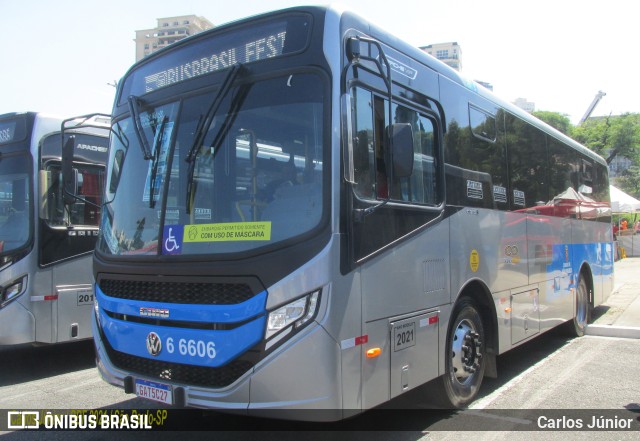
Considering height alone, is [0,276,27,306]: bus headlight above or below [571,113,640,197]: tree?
below

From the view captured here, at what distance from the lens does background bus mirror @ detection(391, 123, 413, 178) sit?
3.73 meters

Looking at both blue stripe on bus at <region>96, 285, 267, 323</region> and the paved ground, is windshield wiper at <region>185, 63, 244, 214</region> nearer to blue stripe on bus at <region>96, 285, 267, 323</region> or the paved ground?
blue stripe on bus at <region>96, 285, 267, 323</region>

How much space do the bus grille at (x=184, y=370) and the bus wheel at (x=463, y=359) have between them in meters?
2.11

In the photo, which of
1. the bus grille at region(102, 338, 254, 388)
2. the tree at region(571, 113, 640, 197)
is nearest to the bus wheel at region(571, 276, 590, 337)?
the bus grille at region(102, 338, 254, 388)

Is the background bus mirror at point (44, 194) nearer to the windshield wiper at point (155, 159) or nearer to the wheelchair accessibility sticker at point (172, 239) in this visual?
the windshield wiper at point (155, 159)

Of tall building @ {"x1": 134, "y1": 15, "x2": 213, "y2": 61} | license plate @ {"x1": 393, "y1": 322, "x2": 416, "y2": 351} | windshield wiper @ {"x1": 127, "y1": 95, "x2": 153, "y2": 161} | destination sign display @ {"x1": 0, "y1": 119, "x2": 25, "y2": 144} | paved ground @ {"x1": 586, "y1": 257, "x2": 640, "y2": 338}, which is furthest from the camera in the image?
tall building @ {"x1": 134, "y1": 15, "x2": 213, "y2": 61}

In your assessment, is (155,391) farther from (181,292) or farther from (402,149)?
(402,149)

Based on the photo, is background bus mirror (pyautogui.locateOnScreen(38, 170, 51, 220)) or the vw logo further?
background bus mirror (pyautogui.locateOnScreen(38, 170, 51, 220))

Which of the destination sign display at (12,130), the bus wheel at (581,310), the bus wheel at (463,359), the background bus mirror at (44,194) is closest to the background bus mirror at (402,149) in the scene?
the bus wheel at (463,359)

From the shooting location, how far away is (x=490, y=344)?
5684mm

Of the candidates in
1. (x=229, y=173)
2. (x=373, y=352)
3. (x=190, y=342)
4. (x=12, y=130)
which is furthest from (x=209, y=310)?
(x=12, y=130)

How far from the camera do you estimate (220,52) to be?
4.17m

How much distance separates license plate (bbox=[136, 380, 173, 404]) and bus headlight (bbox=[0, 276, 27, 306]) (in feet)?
11.3

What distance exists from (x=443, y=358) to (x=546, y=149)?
4271 millimetres
